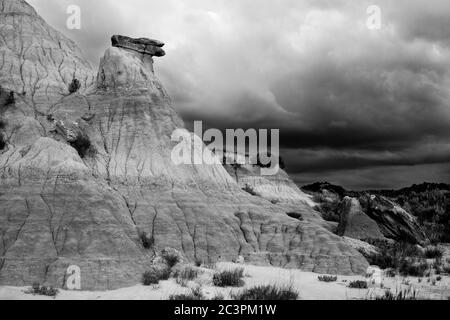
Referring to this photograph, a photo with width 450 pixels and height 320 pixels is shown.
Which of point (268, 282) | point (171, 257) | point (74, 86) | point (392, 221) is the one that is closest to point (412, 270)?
point (268, 282)

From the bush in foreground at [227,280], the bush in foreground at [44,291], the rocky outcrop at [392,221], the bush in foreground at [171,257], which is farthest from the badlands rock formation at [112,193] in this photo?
the rocky outcrop at [392,221]

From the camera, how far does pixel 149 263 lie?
21.2 m

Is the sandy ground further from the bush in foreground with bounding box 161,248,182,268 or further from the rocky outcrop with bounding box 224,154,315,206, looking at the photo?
the rocky outcrop with bounding box 224,154,315,206

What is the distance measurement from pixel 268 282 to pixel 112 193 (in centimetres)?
791

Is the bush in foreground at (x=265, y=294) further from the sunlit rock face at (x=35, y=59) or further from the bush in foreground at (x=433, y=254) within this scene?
the bush in foreground at (x=433, y=254)

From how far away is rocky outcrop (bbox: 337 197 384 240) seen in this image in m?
37.0

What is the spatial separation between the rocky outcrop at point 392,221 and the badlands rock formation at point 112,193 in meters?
5.65

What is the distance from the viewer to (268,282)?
2119 cm

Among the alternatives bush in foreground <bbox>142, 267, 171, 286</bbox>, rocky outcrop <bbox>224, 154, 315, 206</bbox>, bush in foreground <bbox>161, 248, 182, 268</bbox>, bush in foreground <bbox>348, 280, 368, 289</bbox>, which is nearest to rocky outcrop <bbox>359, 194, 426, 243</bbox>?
rocky outcrop <bbox>224, 154, 315, 206</bbox>

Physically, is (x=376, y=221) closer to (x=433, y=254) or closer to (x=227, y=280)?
(x=433, y=254)

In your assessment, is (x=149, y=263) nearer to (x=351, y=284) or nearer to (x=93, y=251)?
(x=93, y=251)

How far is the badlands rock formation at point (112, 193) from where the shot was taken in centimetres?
2044

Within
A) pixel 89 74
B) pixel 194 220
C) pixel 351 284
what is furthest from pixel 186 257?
pixel 89 74
